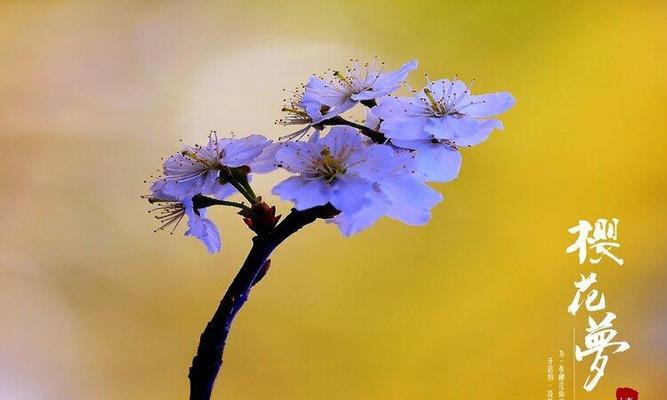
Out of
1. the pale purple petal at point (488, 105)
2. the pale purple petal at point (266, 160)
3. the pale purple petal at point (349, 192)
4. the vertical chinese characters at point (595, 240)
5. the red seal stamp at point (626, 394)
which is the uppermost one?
the vertical chinese characters at point (595, 240)

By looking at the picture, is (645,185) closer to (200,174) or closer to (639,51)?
(639,51)

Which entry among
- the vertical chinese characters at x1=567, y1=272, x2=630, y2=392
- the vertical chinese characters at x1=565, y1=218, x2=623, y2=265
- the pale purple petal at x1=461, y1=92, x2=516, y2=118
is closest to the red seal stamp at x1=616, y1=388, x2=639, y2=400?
the vertical chinese characters at x1=567, y1=272, x2=630, y2=392

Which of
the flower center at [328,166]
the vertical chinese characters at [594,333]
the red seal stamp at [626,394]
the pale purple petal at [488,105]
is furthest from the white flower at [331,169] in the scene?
the red seal stamp at [626,394]

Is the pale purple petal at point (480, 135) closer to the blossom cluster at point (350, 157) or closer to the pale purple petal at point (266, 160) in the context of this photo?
the blossom cluster at point (350, 157)

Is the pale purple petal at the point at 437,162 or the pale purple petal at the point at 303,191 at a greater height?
the pale purple petal at the point at 437,162

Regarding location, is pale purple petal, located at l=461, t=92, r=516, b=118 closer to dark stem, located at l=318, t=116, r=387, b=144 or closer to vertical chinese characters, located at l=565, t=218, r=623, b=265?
dark stem, located at l=318, t=116, r=387, b=144

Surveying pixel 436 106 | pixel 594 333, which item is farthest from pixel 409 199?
pixel 594 333

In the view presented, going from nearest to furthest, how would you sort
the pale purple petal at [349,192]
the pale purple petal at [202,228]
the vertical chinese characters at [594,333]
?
the pale purple petal at [349,192] → the pale purple petal at [202,228] → the vertical chinese characters at [594,333]

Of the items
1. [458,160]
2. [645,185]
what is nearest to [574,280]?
[645,185]
